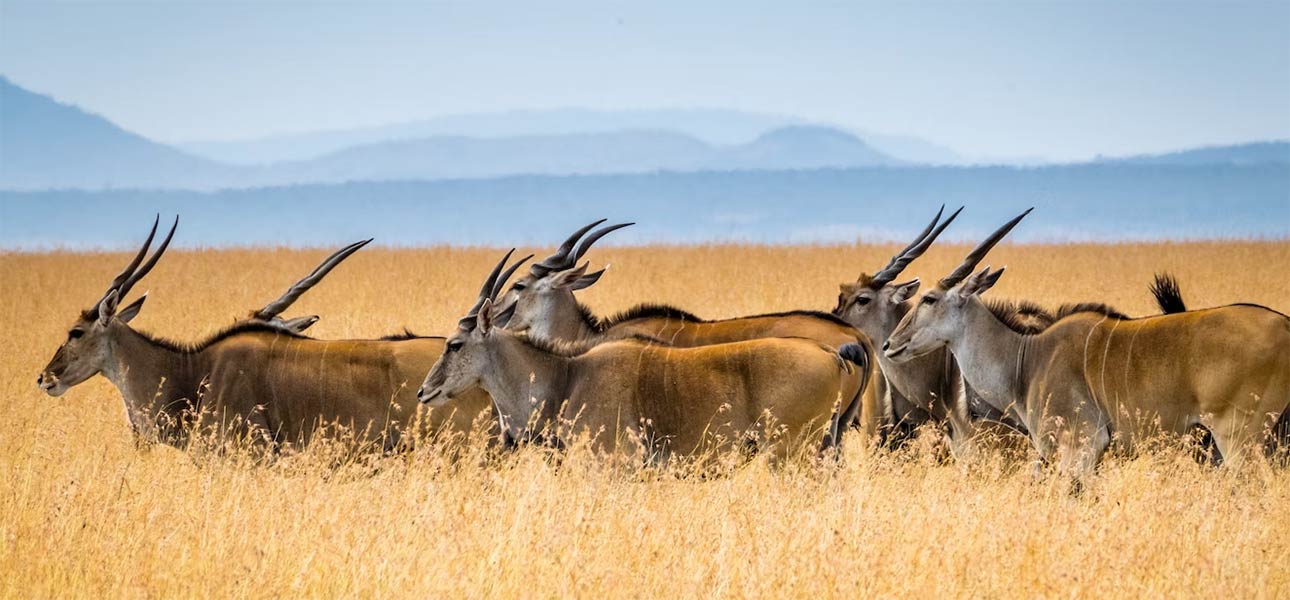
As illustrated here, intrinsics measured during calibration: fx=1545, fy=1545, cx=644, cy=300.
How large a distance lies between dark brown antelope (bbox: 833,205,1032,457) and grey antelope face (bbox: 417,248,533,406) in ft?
7.60

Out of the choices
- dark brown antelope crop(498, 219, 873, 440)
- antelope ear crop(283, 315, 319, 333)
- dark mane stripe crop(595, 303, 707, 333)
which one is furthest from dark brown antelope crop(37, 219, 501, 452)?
dark mane stripe crop(595, 303, 707, 333)

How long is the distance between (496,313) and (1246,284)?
16696 millimetres

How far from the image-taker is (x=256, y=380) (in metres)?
9.36

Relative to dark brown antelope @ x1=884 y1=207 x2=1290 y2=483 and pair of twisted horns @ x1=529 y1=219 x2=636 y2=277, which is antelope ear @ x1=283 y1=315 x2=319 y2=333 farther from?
dark brown antelope @ x1=884 y1=207 x2=1290 y2=483

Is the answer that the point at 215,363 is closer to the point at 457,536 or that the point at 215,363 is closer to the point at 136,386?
the point at 136,386

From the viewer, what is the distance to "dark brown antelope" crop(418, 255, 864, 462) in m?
7.88

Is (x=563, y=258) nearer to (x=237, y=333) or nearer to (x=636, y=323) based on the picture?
(x=636, y=323)

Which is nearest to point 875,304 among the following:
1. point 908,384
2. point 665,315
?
point 908,384

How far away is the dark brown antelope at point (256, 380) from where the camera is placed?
9078 mm

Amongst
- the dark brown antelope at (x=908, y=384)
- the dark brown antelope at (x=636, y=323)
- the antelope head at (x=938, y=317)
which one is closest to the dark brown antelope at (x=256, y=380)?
the dark brown antelope at (x=636, y=323)

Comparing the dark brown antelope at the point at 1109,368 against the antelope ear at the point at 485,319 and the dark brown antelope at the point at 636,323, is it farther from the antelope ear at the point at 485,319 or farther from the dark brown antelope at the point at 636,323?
the antelope ear at the point at 485,319

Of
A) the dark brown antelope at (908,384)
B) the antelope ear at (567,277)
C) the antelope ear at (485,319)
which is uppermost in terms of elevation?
the antelope ear at (567,277)

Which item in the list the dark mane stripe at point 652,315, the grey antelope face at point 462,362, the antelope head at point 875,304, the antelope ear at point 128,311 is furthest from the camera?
the antelope head at point 875,304

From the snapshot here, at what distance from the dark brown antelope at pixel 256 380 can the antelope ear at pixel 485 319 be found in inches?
21.1
